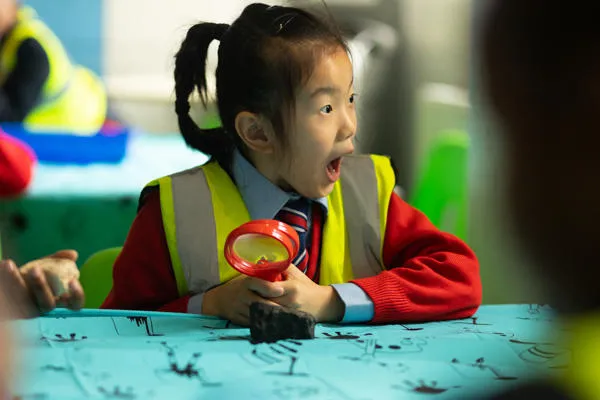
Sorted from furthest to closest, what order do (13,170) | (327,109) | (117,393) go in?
(13,170), (327,109), (117,393)

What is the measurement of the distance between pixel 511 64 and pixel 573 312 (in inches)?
4.4

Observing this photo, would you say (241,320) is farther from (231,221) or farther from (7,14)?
(7,14)

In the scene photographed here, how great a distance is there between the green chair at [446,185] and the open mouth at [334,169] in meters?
0.59

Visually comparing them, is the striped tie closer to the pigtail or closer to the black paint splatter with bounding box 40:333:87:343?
the pigtail

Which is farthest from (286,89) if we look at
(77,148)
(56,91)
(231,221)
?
(56,91)

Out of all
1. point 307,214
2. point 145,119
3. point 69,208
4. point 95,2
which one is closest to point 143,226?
point 307,214

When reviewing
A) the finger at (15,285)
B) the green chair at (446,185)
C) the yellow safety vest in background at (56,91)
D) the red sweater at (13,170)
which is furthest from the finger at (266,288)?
the yellow safety vest in background at (56,91)

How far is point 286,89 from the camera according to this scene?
782 mm

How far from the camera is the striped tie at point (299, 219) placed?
2.71ft

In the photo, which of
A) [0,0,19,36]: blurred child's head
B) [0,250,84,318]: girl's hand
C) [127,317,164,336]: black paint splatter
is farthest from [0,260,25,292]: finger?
[0,0,19,36]: blurred child's head

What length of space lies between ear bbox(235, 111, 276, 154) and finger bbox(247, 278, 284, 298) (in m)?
0.15

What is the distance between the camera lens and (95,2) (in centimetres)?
249

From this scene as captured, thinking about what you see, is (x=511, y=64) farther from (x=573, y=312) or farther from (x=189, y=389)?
(x=189, y=389)

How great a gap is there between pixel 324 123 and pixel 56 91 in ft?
5.00
